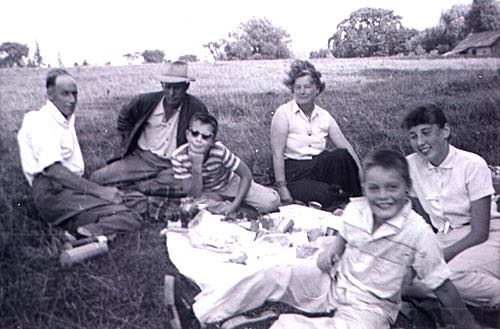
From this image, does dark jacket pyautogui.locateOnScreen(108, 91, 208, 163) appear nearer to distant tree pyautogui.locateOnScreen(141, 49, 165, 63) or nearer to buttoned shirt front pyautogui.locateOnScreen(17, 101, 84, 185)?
distant tree pyautogui.locateOnScreen(141, 49, 165, 63)

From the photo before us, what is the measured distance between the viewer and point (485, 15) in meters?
3.46

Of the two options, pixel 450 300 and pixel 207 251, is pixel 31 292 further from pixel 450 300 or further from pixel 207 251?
pixel 450 300

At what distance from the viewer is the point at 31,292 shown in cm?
267

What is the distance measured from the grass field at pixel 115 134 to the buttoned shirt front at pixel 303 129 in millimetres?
153

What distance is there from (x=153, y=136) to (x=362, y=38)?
1.92m

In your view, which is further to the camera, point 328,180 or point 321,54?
point 328,180

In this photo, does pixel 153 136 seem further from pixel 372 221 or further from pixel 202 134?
pixel 372 221

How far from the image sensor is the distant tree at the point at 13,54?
10.8 ft

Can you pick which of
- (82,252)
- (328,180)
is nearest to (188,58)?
(328,180)

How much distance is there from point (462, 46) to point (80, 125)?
2.95m

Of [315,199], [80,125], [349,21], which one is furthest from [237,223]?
[349,21]

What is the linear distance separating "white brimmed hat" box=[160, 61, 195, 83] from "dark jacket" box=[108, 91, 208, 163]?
0.19 metres

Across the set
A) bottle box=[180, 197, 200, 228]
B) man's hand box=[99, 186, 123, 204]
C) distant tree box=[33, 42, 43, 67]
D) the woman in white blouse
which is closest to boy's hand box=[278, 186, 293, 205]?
the woman in white blouse

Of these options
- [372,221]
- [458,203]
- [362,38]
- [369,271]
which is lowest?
[369,271]
